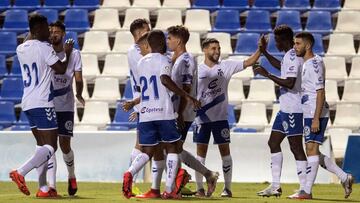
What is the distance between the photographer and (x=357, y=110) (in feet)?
72.3

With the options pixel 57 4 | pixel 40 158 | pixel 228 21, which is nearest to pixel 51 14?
pixel 57 4

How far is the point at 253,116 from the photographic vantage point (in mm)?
21984

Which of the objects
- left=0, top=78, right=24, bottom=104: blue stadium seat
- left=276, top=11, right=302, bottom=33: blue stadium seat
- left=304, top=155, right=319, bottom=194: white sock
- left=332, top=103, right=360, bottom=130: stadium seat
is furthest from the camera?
left=276, top=11, right=302, bottom=33: blue stadium seat

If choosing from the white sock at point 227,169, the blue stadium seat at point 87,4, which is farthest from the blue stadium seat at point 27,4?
the white sock at point 227,169

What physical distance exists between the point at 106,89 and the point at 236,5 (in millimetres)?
4199

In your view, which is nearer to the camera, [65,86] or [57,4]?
[65,86]

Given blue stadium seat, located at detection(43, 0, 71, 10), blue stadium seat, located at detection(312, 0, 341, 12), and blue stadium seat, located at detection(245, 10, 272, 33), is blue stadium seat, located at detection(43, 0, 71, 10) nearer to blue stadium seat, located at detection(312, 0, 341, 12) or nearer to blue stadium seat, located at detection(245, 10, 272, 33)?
blue stadium seat, located at detection(245, 10, 272, 33)

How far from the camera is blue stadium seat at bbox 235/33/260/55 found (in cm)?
2380

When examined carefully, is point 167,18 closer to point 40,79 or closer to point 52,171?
point 52,171

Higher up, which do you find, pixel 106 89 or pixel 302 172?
pixel 302 172

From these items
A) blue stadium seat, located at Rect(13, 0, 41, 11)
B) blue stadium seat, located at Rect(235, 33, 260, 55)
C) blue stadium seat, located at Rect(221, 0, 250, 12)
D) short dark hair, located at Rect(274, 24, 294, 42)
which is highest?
short dark hair, located at Rect(274, 24, 294, 42)

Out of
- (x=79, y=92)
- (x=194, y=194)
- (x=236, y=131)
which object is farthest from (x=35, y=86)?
(x=236, y=131)

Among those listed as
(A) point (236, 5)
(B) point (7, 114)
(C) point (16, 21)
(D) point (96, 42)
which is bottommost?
(B) point (7, 114)

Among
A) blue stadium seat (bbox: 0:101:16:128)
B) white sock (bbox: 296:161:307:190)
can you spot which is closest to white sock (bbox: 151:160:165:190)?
white sock (bbox: 296:161:307:190)
